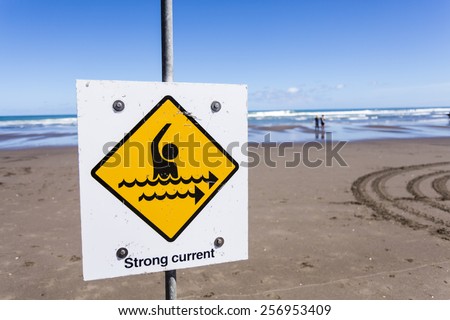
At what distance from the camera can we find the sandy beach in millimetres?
4004

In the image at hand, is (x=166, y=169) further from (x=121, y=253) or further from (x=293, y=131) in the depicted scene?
(x=293, y=131)

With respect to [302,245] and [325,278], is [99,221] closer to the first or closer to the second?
[325,278]

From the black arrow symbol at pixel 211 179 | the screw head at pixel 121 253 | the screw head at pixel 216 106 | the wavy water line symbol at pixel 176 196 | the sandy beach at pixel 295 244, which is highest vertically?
the screw head at pixel 216 106

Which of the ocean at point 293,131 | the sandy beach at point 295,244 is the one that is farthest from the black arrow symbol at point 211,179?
the ocean at point 293,131

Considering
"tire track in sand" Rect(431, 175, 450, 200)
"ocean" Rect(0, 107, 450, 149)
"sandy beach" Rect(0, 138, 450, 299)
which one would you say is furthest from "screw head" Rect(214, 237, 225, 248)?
"ocean" Rect(0, 107, 450, 149)

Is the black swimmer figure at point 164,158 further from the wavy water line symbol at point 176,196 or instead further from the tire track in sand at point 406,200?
the tire track in sand at point 406,200

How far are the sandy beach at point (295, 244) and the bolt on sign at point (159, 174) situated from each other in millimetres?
2489

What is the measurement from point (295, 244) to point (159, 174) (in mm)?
4191

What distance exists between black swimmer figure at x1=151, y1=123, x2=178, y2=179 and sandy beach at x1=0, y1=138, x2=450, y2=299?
2732 millimetres

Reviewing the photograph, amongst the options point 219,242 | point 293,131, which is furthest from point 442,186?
point 293,131

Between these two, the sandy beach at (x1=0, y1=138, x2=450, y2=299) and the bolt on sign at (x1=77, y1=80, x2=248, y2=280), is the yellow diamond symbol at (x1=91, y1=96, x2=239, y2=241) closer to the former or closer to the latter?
the bolt on sign at (x1=77, y1=80, x2=248, y2=280)

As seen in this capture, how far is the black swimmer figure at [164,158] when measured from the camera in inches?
61.6
